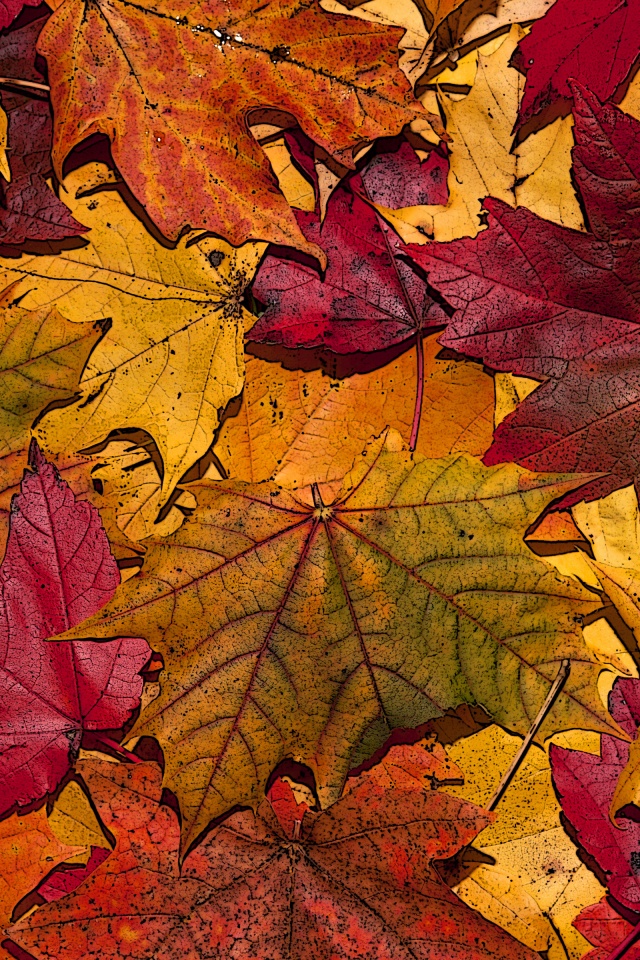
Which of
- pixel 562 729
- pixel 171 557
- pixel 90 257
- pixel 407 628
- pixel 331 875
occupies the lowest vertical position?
pixel 331 875

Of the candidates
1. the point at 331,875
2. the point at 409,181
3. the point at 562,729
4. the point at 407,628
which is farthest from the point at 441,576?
the point at 409,181

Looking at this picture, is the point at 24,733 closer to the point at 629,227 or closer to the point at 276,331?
the point at 276,331

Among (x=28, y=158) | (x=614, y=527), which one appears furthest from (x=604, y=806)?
(x=28, y=158)

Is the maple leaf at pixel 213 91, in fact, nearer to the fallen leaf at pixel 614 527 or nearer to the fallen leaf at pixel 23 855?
the fallen leaf at pixel 614 527

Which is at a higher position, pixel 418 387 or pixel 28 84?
pixel 28 84

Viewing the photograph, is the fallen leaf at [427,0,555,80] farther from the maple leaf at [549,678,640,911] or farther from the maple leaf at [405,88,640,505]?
the maple leaf at [549,678,640,911]

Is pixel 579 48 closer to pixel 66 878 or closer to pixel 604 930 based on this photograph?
pixel 604 930

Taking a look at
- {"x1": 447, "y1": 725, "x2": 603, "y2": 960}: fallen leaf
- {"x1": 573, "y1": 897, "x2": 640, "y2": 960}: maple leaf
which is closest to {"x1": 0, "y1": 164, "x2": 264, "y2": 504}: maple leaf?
{"x1": 447, "y1": 725, "x2": 603, "y2": 960}: fallen leaf
